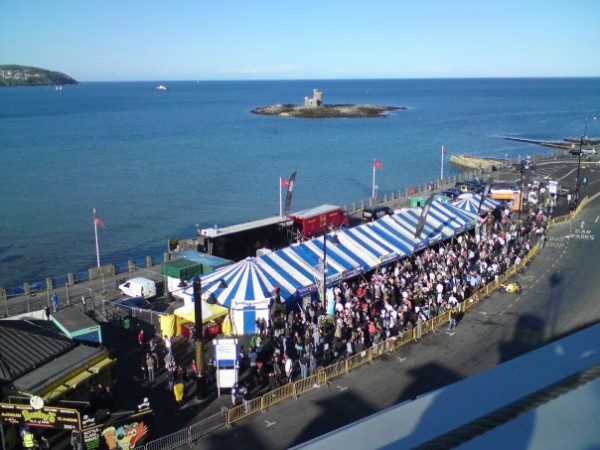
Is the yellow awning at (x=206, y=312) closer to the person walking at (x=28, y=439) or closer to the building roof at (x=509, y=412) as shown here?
the person walking at (x=28, y=439)

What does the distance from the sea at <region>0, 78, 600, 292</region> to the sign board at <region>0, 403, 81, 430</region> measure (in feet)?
59.9

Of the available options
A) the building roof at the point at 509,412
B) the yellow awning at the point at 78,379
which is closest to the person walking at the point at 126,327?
the yellow awning at the point at 78,379

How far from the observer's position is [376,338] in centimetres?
1609

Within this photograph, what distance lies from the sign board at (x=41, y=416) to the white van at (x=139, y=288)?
10.1 metres

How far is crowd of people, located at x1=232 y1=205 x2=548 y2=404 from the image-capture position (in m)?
15.0

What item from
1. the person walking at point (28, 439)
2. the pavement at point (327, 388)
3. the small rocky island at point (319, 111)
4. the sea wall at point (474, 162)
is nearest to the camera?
the person walking at point (28, 439)

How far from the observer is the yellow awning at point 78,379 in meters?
12.6

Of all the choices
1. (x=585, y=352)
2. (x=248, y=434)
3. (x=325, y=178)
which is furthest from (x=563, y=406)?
(x=325, y=178)

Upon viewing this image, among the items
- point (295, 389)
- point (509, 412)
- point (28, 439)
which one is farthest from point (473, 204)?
point (509, 412)

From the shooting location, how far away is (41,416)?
10.9 meters

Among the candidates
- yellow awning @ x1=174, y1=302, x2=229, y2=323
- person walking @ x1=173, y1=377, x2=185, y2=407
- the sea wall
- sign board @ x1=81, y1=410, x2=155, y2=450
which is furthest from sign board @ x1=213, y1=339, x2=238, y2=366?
the sea wall

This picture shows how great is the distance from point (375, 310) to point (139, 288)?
871cm

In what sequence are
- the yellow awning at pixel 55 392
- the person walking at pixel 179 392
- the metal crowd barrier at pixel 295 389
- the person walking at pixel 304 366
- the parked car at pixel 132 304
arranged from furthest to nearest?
1. the parked car at pixel 132 304
2. the person walking at pixel 304 366
3. the person walking at pixel 179 392
4. the yellow awning at pixel 55 392
5. the metal crowd barrier at pixel 295 389

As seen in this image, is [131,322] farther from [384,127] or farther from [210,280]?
[384,127]
